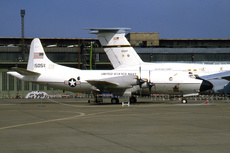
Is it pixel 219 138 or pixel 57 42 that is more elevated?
pixel 57 42

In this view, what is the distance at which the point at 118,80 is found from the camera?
41.2 metres

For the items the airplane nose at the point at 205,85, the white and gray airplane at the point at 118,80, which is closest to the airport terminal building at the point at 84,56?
the white and gray airplane at the point at 118,80

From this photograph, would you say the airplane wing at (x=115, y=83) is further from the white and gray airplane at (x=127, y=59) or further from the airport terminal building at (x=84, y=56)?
the airport terminal building at (x=84, y=56)

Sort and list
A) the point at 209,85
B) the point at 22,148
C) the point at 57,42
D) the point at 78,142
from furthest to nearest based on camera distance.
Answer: the point at 57,42, the point at 209,85, the point at 78,142, the point at 22,148

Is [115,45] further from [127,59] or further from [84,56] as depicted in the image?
[84,56]

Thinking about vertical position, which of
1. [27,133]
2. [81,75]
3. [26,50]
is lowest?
[27,133]

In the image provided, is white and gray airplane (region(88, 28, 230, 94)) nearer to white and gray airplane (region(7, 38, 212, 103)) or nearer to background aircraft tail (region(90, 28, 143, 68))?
background aircraft tail (region(90, 28, 143, 68))

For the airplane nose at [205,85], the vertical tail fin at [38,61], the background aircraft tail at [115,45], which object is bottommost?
the airplane nose at [205,85]

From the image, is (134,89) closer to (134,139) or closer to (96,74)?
(96,74)

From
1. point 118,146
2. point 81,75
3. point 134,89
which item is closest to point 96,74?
point 81,75

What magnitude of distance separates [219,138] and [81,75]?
102 feet

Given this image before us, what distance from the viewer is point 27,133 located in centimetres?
1455

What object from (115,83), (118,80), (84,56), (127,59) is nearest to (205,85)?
(118,80)

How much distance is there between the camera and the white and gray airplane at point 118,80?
41000 mm
